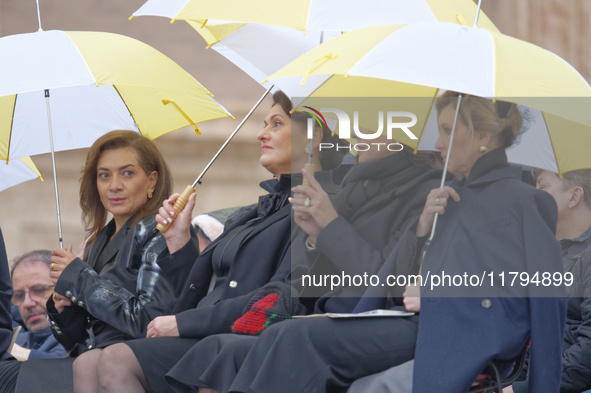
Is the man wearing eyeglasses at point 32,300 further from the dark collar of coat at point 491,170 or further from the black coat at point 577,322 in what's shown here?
the dark collar of coat at point 491,170

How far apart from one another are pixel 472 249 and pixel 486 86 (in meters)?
0.66

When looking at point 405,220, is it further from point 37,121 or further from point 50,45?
point 37,121

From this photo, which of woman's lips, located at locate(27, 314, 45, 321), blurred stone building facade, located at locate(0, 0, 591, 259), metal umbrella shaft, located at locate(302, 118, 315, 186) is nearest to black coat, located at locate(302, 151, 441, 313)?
metal umbrella shaft, located at locate(302, 118, 315, 186)

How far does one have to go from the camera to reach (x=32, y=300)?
7.55 meters

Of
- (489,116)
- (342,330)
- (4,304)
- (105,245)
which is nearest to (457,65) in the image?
(489,116)

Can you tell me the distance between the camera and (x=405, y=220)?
16.4 ft

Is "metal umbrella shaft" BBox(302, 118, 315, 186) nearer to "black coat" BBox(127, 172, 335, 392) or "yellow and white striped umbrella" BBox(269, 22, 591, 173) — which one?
"black coat" BBox(127, 172, 335, 392)

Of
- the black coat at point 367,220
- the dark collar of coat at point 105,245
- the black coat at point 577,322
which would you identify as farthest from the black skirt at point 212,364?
the black coat at point 577,322

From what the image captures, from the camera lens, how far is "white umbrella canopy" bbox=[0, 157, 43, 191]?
6.92 m

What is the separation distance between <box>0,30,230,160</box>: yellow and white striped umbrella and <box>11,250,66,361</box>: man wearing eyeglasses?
1.25 meters

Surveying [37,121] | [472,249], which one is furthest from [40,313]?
[472,249]

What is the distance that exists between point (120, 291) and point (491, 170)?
2.04 metres

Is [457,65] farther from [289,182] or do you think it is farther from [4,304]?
[4,304]

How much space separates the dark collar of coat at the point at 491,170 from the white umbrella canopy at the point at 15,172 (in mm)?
3286
